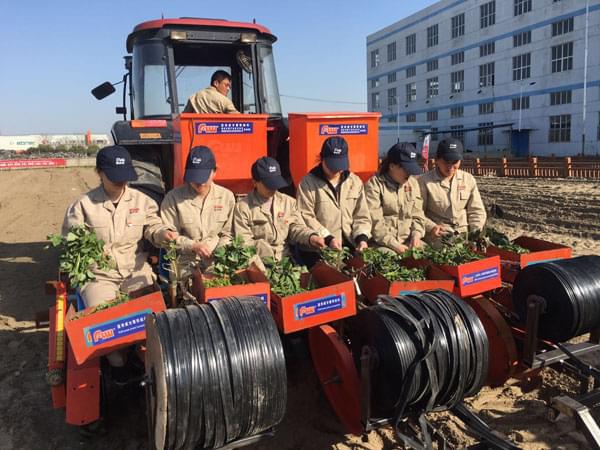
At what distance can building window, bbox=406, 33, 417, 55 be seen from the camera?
48.5m

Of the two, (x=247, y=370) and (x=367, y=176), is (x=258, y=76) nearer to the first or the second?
(x=367, y=176)

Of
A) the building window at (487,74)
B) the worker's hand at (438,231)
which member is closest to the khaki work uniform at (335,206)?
the worker's hand at (438,231)

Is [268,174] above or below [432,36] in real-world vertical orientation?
below

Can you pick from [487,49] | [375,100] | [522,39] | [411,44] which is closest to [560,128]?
[522,39]

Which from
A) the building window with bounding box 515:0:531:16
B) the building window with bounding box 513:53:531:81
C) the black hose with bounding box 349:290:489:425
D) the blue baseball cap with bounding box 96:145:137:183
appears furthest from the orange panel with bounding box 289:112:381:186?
the building window with bounding box 515:0:531:16

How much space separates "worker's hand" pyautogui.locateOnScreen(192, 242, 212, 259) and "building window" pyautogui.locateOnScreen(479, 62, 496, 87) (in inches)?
1620

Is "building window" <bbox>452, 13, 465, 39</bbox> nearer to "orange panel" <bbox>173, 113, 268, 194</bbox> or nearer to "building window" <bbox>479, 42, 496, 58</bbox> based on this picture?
"building window" <bbox>479, 42, 496, 58</bbox>

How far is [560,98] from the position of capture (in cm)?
3462

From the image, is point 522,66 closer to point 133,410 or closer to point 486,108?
point 486,108

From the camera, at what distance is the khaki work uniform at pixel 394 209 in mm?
4637

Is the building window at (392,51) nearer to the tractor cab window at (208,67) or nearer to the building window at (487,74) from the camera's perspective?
the building window at (487,74)

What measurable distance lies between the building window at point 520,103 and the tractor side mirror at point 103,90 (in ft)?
120

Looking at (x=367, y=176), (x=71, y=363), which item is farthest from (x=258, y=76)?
(x=71, y=363)

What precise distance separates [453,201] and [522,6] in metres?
38.5
